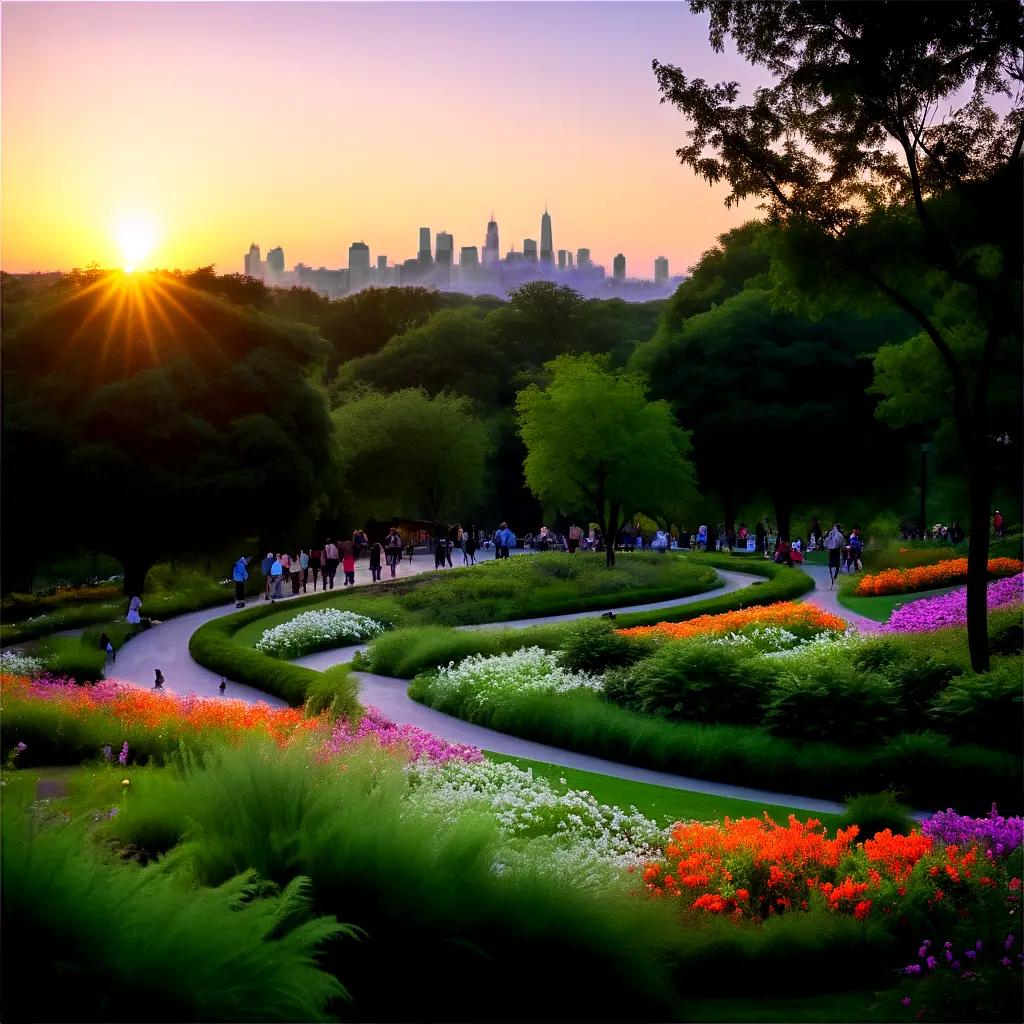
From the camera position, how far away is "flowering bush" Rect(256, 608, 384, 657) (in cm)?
2458

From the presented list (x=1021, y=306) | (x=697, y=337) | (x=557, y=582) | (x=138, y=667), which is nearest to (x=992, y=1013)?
(x=1021, y=306)

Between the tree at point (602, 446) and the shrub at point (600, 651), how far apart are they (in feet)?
60.3

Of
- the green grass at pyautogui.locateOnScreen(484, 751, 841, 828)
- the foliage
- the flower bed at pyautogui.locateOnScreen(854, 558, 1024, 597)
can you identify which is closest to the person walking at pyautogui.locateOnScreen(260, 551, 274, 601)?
the flower bed at pyautogui.locateOnScreen(854, 558, 1024, 597)

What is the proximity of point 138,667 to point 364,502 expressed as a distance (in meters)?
36.7

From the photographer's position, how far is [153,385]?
3509cm

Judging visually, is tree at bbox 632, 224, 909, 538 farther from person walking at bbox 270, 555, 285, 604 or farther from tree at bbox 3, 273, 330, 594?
person walking at bbox 270, 555, 285, 604

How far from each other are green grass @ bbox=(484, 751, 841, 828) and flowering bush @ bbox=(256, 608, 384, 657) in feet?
38.5

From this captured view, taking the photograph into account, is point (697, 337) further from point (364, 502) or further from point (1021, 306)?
point (1021, 306)

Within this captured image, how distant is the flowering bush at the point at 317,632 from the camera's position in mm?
24578

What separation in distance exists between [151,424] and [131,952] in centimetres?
3165

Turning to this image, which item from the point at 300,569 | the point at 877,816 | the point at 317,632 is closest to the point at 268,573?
the point at 300,569

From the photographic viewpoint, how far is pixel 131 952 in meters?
4.99

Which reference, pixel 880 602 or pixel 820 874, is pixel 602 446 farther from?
pixel 820 874

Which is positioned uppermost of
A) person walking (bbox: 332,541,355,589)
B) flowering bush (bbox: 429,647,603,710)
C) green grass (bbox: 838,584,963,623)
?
person walking (bbox: 332,541,355,589)
